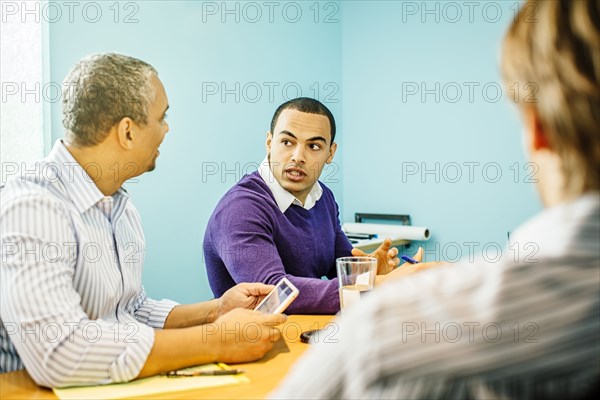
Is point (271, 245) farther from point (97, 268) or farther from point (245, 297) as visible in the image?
point (97, 268)

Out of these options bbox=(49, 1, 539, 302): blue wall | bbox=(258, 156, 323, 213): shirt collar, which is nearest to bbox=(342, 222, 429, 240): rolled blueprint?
bbox=(49, 1, 539, 302): blue wall

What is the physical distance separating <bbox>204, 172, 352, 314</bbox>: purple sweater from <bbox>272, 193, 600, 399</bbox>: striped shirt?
127cm

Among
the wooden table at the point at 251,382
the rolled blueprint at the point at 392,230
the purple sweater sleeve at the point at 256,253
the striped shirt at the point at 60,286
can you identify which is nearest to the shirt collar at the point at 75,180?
the striped shirt at the point at 60,286

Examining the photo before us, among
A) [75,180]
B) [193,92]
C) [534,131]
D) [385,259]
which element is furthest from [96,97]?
[193,92]

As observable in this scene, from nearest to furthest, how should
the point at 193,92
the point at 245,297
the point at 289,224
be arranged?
the point at 245,297 < the point at 289,224 < the point at 193,92

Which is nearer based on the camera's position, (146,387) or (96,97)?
(146,387)

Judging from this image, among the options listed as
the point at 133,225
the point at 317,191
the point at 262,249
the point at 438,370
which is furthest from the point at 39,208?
the point at 317,191

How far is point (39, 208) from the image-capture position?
1245 mm

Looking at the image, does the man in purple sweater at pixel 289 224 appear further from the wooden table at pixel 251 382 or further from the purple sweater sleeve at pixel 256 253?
the wooden table at pixel 251 382

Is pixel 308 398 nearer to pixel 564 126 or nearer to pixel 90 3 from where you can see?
pixel 564 126

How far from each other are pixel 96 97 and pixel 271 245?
0.75 m

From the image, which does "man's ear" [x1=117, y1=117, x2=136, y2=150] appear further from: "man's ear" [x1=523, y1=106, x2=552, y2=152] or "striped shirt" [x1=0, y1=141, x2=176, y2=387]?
"man's ear" [x1=523, y1=106, x2=552, y2=152]

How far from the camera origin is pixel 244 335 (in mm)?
1323

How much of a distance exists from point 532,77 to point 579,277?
19 cm
